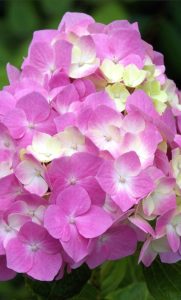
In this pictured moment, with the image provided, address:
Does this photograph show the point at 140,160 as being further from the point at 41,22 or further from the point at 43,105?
the point at 41,22

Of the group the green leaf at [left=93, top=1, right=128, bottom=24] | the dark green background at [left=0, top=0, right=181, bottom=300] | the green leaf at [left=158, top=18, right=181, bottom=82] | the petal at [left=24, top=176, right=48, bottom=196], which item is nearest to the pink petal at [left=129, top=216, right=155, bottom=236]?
the petal at [left=24, top=176, right=48, bottom=196]

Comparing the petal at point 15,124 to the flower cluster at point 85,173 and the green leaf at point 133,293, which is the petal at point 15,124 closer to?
the flower cluster at point 85,173

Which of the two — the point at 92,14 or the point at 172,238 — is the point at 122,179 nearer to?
the point at 172,238

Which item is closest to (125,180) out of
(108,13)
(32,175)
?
(32,175)

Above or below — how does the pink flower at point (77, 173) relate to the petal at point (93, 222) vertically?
above

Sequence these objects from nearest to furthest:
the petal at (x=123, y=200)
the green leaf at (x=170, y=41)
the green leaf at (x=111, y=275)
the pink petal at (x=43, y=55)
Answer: the petal at (x=123, y=200) → the pink petal at (x=43, y=55) → the green leaf at (x=111, y=275) → the green leaf at (x=170, y=41)

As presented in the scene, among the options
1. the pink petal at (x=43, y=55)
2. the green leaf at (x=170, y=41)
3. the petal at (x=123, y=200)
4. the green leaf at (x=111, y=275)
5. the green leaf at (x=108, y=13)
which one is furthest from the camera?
the green leaf at (x=170, y=41)

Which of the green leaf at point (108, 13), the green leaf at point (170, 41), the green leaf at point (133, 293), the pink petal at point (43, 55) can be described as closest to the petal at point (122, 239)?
the pink petal at point (43, 55)
